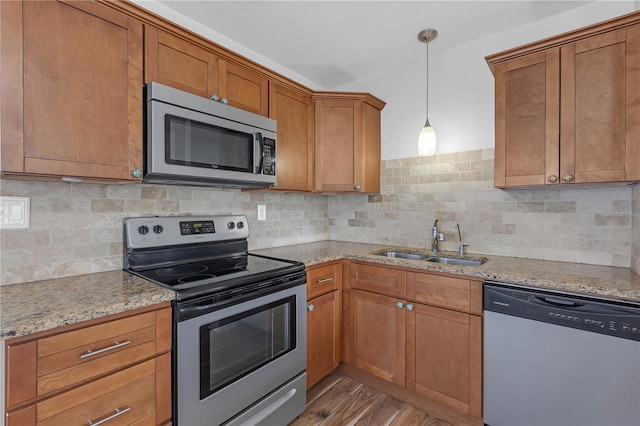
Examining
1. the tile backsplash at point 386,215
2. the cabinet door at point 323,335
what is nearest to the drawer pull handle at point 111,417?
the tile backsplash at point 386,215

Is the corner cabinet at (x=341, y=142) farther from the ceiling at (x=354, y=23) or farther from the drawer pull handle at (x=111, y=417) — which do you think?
the drawer pull handle at (x=111, y=417)

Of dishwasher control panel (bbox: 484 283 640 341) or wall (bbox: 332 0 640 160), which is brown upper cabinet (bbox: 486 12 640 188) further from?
dishwasher control panel (bbox: 484 283 640 341)

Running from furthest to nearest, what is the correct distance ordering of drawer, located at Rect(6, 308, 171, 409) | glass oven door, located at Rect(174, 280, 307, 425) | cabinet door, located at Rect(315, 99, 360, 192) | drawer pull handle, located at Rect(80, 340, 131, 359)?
cabinet door, located at Rect(315, 99, 360, 192), glass oven door, located at Rect(174, 280, 307, 425), drawer pull handle, located at Rect(80, 340, 131, 359), drawer, located at Rect(6, 308, 171, 409)

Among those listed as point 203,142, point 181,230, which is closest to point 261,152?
point 203,142

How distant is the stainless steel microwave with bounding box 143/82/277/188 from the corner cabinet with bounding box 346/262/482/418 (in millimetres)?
1016

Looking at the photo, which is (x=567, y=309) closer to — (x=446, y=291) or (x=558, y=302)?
(x=558, y=302)

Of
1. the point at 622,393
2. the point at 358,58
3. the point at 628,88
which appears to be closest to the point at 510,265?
the point at 622,393

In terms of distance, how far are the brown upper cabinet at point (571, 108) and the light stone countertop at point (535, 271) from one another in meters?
0.49

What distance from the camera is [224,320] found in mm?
1412

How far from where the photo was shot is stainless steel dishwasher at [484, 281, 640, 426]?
1331 millimetres

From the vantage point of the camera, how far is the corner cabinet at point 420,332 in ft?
5.70

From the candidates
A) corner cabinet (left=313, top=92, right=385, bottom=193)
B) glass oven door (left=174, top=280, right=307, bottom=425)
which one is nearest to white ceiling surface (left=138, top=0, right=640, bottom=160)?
corner cabinet (left=313, top=92, right=385, bottom=193)

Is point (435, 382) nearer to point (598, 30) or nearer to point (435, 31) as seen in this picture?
point (598, 30)

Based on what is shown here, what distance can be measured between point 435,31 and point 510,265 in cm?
163
